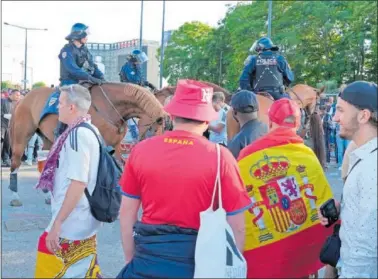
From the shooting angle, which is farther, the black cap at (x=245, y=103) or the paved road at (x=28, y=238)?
the paved road at (x=28, y=238)

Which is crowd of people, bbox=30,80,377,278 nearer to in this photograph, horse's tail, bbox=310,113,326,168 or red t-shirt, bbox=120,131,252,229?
red t-shirt, bbox=120,131,252,229

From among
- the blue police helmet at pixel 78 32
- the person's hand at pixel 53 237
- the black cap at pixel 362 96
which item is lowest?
the person's hand at pixel 53 237

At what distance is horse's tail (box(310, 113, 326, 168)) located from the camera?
10703mm

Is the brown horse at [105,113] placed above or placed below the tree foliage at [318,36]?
below

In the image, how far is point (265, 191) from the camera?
3871 mm

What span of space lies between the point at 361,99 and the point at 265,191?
1.18 meters

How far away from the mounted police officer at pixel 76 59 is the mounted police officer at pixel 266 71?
8.20ft

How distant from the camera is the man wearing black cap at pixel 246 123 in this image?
492 cm

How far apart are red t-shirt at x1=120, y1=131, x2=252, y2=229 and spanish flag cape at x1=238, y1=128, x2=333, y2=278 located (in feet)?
3.17

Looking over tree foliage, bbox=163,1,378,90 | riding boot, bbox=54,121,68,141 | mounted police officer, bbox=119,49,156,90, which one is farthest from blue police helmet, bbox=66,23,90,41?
tree foliage, bbox=163,1,378,90

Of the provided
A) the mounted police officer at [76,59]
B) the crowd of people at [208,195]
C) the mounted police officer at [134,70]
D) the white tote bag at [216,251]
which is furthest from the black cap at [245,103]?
the mounted police officer at [134,70]

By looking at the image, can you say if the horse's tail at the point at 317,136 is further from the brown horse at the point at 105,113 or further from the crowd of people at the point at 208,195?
the crowd of people at the point at 208,195

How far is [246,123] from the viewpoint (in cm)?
503

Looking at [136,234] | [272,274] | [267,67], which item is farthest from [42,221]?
[136,234]
